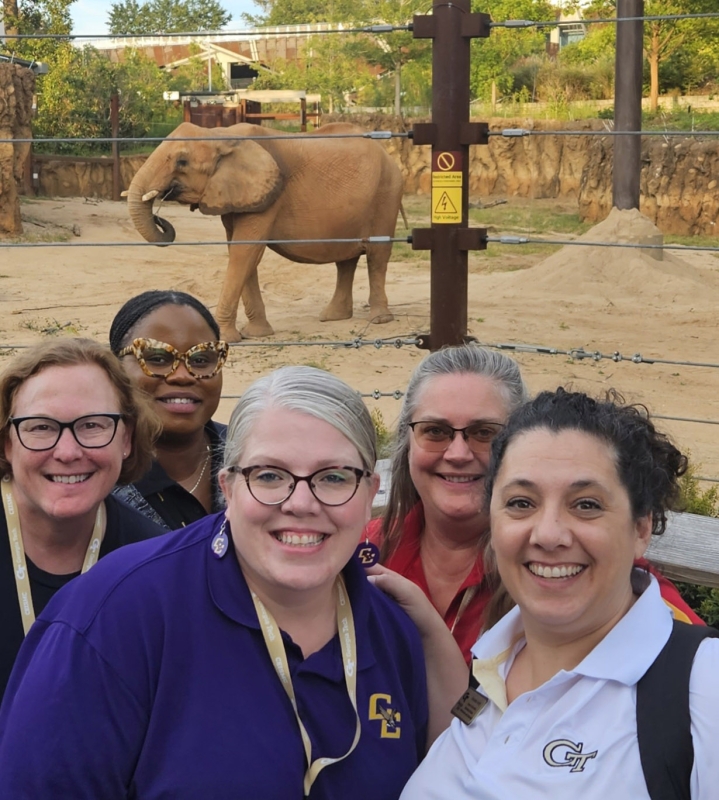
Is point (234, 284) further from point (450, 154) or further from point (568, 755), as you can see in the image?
point (568, 755)

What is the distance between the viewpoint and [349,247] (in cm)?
1073

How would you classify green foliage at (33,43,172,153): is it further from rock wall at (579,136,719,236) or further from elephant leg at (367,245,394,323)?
elephant leg at (367,245,394,323)

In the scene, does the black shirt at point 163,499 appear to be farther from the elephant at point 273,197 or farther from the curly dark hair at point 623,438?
the elephant at point 273,197

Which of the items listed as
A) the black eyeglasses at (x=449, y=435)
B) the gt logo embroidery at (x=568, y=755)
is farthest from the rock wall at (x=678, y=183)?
the gt logo embroidery at (x=568, y=755)

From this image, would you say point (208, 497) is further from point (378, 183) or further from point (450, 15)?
point (378, 183)

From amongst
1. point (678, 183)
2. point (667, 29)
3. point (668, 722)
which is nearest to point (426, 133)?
point (668, 722)

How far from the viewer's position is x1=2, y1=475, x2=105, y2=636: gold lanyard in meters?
2.09

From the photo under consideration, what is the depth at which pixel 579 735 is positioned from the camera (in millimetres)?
1642

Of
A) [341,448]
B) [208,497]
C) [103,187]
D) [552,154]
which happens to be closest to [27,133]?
[103,187]

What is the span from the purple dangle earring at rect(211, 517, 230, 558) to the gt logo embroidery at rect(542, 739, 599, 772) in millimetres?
536

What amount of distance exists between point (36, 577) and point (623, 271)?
423 inches

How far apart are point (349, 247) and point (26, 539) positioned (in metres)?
8.70

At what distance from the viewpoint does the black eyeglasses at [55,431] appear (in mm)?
Answer: 2158

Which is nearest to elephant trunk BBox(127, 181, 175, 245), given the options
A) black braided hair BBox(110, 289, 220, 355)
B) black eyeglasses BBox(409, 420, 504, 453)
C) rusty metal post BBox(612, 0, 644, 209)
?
rusty metal post BBox(612, 0, 644, 209)
